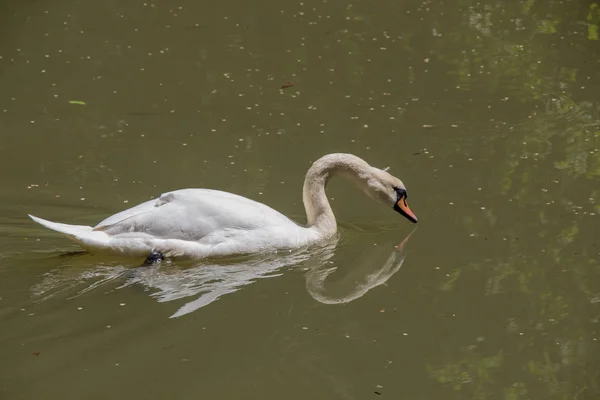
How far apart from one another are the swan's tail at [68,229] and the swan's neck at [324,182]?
5.07 ft

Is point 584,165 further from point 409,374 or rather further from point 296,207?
point 409,374

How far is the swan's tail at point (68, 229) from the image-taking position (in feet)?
21.5

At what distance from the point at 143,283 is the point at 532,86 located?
481cm

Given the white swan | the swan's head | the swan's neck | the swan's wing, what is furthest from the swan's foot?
the swan's head

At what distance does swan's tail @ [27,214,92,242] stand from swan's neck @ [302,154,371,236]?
155 centimetres

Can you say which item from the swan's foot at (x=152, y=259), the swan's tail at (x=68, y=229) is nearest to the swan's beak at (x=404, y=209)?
the swan's foot at (x=152, y=259)

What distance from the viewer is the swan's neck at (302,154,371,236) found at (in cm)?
714

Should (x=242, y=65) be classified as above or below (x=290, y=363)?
above

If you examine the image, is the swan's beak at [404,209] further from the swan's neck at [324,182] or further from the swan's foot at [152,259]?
the swan's foot at [152,259]

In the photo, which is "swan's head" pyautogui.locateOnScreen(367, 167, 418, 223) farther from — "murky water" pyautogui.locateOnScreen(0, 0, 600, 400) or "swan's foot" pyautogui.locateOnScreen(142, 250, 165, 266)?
"swan's foot" pyautogui.locateOnScreen(142, 250, 165, 266)

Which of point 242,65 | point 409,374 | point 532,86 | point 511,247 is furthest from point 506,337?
point 242,65

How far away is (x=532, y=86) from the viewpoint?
966 cm

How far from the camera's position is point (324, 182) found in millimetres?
7289

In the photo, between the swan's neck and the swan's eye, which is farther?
the swan's eye
